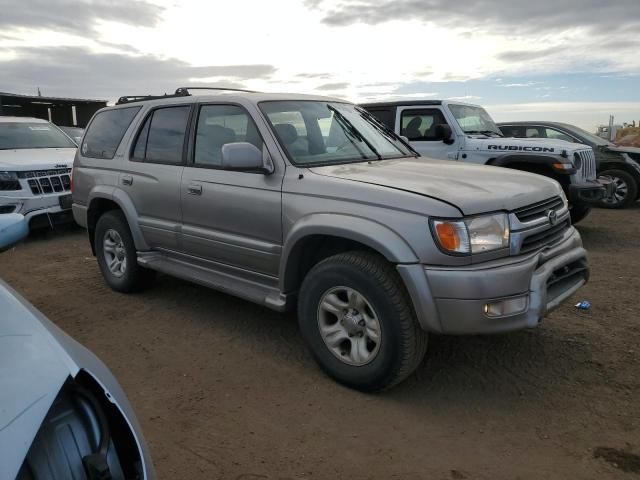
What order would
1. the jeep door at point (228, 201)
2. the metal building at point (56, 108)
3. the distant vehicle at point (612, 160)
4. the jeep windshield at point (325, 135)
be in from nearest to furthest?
the jeep door at point (228, 201), the jeep windshield at point (325, 135), the distant vehicle at point (612, 160), the metal building at point (56, 108)

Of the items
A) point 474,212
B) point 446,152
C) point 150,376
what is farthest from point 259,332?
point 446,152

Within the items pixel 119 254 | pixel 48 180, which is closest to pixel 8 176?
pixel 48 180

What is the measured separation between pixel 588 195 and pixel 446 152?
6.71 ft

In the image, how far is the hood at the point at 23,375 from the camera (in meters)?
1.26

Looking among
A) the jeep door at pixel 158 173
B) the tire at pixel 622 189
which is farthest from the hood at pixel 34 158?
the tire at pixel 622 189

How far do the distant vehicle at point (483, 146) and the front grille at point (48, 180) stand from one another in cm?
486

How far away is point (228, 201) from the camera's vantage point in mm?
3918

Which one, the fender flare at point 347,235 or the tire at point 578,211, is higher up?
the fender flare at point 347,235

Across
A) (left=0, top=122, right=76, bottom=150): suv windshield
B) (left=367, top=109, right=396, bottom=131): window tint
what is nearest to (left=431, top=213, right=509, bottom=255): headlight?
(left=367, top=109, right=396, bottom=131): window tint

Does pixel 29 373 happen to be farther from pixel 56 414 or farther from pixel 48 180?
pixel 48 180

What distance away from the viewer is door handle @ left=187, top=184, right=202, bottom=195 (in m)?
4.14

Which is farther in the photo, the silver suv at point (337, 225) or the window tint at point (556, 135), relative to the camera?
the window tint at point (556, 135)

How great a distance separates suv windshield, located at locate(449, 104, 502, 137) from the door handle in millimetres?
5168

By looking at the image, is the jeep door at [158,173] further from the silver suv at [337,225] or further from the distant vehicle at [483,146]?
the distant vehicle at [483,146]
